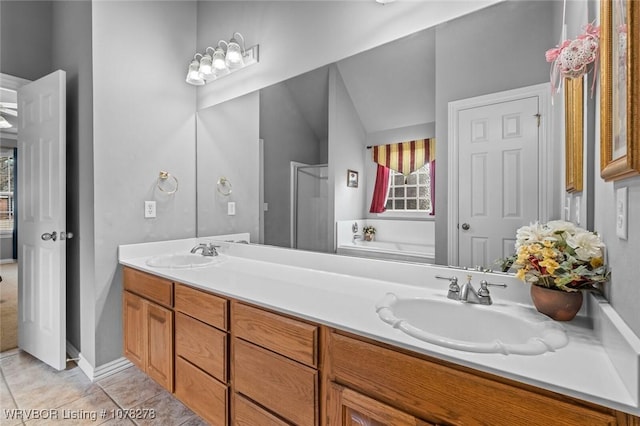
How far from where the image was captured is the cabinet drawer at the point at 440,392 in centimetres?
69

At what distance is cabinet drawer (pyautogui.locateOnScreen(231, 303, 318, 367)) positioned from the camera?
109cm

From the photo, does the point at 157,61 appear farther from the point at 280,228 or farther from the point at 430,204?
the point at 430,204

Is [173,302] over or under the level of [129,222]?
under

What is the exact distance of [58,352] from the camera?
7.00 ft

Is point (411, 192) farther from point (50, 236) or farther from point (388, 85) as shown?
point (50, 236)

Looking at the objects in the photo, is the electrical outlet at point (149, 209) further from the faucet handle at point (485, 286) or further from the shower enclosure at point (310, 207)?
the faucet handle at point (485, 286)

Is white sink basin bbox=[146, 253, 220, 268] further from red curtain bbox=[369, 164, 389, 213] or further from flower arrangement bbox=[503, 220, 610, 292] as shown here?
flower arrangement bbox=[503, 220, 610, 292]

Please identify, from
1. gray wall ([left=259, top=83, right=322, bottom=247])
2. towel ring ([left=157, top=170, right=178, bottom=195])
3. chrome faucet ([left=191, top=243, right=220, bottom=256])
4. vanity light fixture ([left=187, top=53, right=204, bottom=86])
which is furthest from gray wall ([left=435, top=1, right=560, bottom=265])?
Answer: towel ring ([left=157, top=170, right=178, bottom=195])

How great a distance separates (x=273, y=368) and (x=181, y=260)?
1330 millimetres

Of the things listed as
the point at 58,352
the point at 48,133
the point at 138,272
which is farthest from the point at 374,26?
the point at 58,352

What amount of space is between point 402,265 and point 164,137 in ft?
6.51

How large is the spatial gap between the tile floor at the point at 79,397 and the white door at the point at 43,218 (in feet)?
0.44

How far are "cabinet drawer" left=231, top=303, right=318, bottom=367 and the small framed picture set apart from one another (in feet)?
2.49

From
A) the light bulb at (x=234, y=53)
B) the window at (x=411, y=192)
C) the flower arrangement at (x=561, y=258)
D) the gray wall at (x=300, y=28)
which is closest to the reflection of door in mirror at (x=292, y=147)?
the gray wall at (x=300, y=28)
